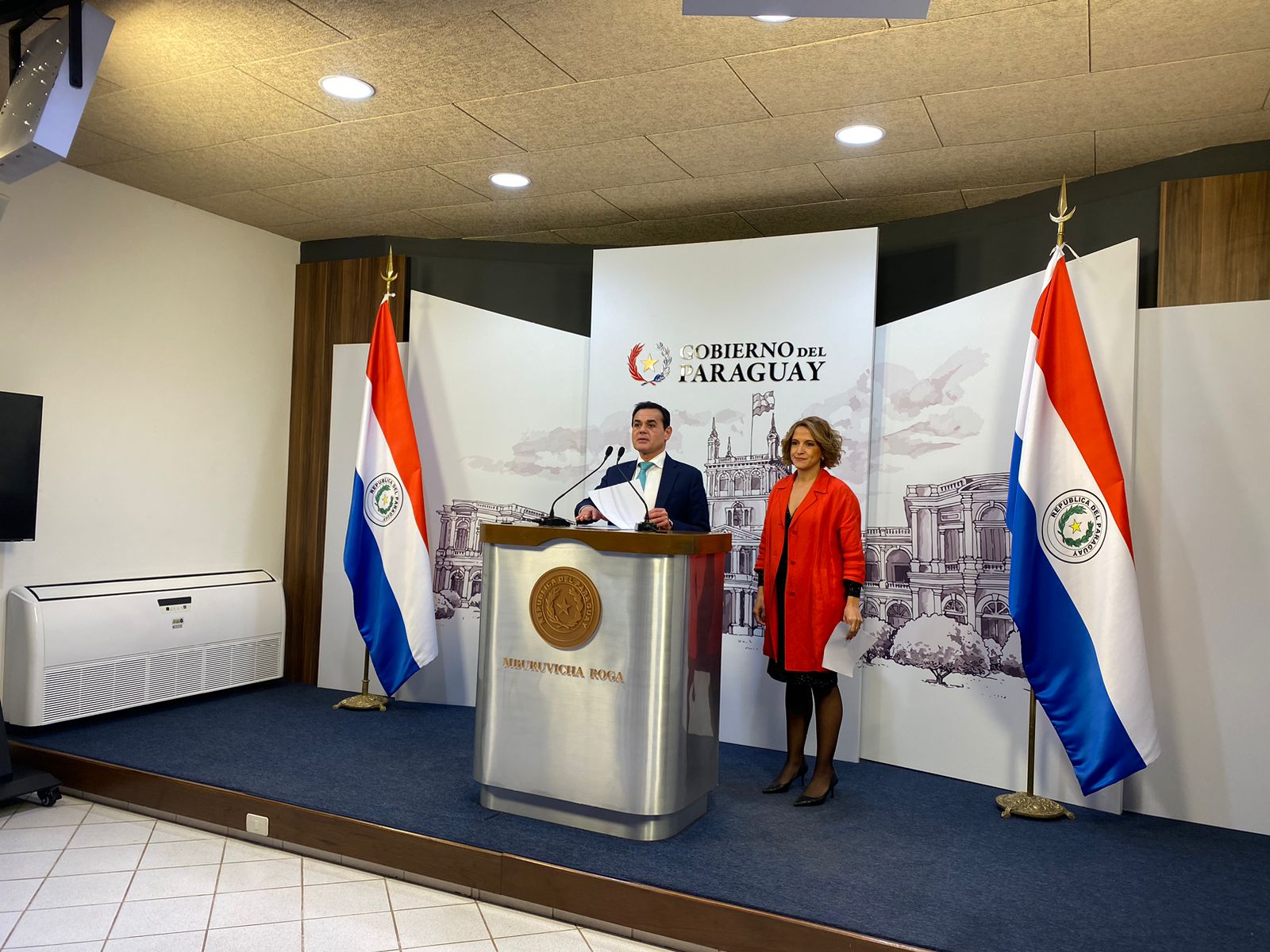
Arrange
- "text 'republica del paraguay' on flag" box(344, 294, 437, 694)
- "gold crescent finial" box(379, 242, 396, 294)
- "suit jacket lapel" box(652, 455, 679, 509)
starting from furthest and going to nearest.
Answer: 1. "gold crescent finial" box(379, 242, 396, 294)
2. "text 'republica del paraguay' on flag" box(344, 294, 437, 694)
3. "suit jacket lapel" box(652, 455, 679, 509)

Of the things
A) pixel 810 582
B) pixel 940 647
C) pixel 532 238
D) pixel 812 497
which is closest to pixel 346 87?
pixel 532 238

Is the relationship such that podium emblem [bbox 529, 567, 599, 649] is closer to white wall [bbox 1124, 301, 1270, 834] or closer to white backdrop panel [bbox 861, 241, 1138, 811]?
white backdrop panel [bbox 861, 241, 1138, 811]

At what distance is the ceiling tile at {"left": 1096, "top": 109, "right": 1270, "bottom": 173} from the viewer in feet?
11.6

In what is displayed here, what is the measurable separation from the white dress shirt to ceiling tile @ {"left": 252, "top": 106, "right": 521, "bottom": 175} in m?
1.61

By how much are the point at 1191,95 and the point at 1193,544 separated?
68.0 inches

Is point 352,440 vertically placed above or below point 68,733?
above

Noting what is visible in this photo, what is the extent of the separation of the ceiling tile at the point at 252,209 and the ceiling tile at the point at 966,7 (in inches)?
142

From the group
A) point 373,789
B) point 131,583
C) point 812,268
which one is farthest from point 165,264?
point 812,268

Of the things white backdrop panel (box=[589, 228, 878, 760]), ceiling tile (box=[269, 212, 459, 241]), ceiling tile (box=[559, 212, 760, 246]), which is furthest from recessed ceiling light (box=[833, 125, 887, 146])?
ceiling tile (box=[269, 212, 459, 241])

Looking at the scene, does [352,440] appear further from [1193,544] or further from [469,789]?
[1193,544]

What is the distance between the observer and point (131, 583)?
4750 millimetres

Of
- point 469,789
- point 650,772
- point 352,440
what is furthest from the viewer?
point 352,440

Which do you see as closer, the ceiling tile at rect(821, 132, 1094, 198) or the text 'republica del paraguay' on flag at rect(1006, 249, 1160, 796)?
the text 'republica del paraguay' on flag at rect(1006, 249, 1160, 796)

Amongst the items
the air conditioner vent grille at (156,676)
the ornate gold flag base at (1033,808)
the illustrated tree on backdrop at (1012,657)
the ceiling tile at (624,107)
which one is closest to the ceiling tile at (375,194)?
the ceiling tile at (624,107)
